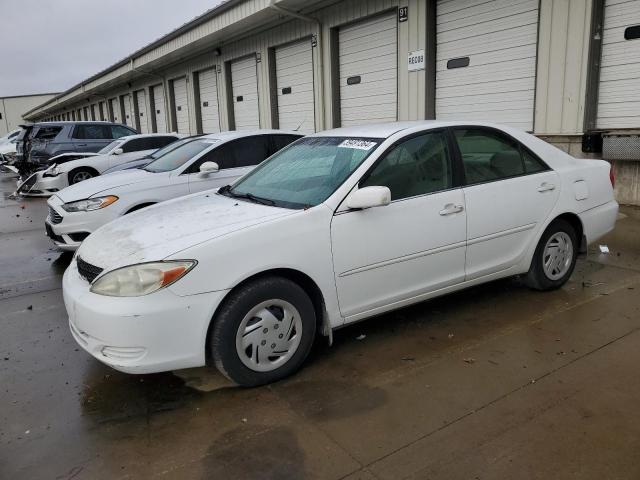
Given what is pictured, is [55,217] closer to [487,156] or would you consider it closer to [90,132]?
[487,156]

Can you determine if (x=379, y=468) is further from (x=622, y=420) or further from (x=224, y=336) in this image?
(x=622, y=420)

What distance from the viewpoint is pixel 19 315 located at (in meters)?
4.82

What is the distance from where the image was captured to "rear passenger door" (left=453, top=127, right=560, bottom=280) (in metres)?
4.12

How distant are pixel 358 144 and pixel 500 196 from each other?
1.22 metres

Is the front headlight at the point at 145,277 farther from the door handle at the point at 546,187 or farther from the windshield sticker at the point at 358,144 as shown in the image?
the door handle at the point at 546,187

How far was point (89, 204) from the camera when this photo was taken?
6141mm

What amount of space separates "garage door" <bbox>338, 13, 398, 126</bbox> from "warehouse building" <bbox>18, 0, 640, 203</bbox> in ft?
0.08

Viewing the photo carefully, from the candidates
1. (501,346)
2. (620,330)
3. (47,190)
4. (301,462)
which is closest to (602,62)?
(620,330)

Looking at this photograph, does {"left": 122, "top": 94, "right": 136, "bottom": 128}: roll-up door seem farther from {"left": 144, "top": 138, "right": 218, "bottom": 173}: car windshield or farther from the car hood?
the car hood

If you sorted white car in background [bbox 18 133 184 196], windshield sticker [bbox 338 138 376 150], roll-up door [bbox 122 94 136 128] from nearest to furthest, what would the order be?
windshield sticker [bbox 338 138 376 150] < white car in background [bbox 18 133 184 196] < roll-up door [bbox 122 94 136 128]

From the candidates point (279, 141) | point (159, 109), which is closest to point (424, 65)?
point (279, 141)

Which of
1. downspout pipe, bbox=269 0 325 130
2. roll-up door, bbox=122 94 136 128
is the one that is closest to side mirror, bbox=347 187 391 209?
downspout pipe, bbox=269 0 325 130

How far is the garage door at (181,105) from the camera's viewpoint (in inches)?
822

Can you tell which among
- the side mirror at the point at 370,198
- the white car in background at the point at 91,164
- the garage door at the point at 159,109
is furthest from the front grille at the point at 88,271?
the garage door at the point at 159,109
